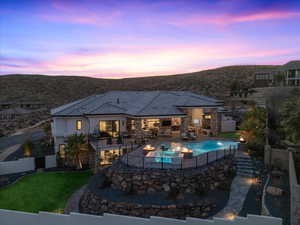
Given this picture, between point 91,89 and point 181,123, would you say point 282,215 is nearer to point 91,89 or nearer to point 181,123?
point 181,123

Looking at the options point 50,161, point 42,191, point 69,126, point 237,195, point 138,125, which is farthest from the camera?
point 69,126

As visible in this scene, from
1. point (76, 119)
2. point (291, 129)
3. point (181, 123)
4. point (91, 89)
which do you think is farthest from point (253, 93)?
point (91, 89)

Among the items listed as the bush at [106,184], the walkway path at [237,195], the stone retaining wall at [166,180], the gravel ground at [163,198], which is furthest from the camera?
the bush at [106,184]

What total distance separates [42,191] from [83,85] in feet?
223

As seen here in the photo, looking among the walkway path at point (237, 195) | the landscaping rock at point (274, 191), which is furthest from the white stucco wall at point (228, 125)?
the landscaping rock at point (274, 191)

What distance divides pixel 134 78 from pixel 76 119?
7134 centimetres

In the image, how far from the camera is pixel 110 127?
70.8 ft

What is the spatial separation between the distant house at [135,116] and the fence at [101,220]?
36.5 ft

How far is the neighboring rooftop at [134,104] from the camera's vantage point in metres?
20.9

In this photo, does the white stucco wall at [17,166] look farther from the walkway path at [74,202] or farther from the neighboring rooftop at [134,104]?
the walkway path at [74,202]

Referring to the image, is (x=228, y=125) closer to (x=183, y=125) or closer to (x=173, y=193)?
(x=183, y=125)

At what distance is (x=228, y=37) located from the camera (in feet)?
86.8

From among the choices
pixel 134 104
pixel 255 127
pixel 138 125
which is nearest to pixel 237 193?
pixel 255 127

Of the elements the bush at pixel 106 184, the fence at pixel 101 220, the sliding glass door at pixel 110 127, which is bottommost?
the bush at pixel 106 184
